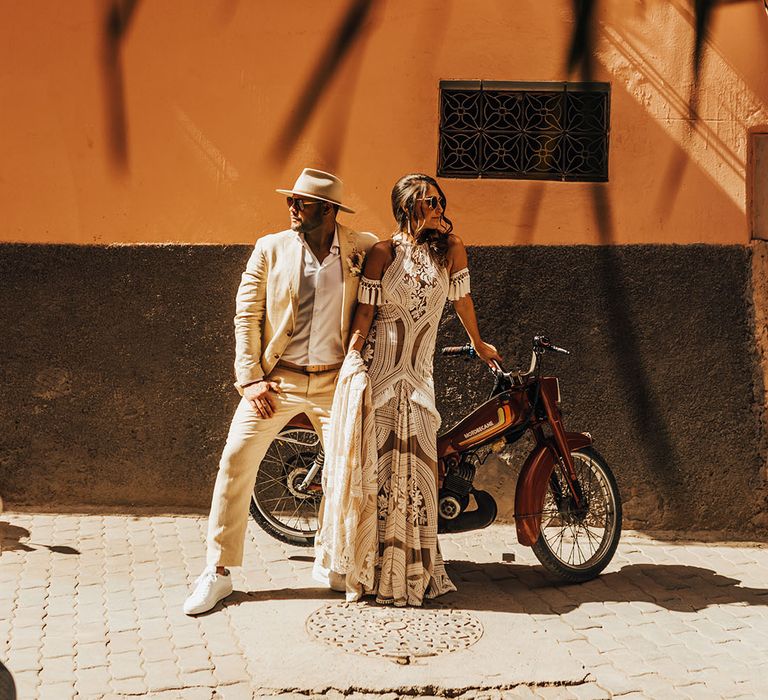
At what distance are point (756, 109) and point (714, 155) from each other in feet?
1.23

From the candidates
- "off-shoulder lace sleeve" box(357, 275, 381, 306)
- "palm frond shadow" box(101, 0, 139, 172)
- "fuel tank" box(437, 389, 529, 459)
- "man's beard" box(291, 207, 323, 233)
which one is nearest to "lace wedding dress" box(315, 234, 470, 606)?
"off-shoulder lace sleeve" box(357, 275, 381, 306)

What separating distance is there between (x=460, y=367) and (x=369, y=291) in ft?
4.86

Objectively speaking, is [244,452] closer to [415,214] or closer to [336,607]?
[336,607]

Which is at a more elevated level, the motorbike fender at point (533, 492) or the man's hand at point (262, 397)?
the man's hand at point (262, 397)

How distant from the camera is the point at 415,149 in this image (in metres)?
6.06

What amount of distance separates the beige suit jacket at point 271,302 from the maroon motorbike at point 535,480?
641 millimetres

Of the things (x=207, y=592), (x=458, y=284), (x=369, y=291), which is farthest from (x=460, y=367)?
(x=207, y=592)

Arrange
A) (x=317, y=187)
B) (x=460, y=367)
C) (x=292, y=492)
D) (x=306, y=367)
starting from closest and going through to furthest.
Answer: (x=317, y=187) → (x=306, y=367) → (x=292, y=492) → (x=460, y=367)

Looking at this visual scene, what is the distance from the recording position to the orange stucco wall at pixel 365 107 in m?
6.02

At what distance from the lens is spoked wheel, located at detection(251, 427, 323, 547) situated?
5.54 metres

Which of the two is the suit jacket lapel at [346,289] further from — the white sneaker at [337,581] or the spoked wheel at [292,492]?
the white sneaker at [337,581]

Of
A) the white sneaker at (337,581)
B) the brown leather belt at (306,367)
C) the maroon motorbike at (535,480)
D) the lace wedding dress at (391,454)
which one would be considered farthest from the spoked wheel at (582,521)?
the brown leather belt at (306,367)

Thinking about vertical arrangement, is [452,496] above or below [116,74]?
below

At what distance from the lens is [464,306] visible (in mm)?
5078
